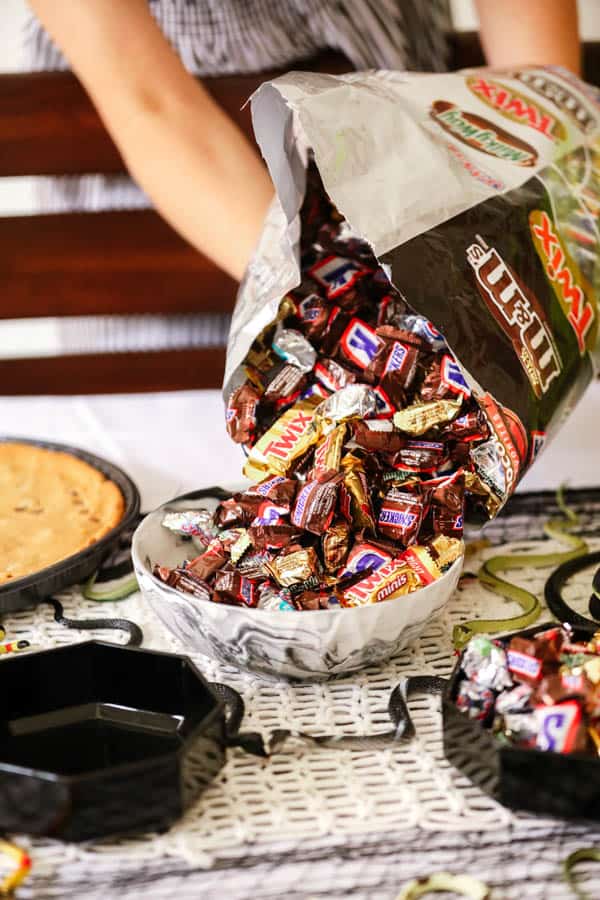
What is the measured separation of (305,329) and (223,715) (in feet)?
1.32

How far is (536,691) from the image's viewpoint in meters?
0.69

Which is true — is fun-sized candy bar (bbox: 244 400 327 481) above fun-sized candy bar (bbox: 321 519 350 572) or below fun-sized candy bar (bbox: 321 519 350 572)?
above

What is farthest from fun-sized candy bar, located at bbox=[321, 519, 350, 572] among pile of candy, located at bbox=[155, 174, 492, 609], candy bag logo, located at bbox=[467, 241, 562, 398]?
candy bag logo, located at bbox=[467, 241, 562, 398]

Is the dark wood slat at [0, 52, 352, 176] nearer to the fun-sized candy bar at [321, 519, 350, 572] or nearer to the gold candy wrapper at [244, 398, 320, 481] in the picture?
the gold candy wrapper at [244, 398, 320, 481]

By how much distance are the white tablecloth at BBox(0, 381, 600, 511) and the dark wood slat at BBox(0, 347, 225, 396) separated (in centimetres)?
53

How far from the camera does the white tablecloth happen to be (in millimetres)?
1283

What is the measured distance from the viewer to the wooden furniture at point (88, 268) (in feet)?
6.49

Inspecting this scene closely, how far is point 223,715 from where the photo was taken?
2.43ft

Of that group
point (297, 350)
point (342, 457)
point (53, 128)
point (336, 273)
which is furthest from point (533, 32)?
point (53, 128)

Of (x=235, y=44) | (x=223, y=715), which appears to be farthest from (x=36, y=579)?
(x=235, y=44)

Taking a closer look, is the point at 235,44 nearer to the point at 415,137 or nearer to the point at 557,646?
the point at 415,137

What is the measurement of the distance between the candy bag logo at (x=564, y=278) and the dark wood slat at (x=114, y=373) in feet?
3.78

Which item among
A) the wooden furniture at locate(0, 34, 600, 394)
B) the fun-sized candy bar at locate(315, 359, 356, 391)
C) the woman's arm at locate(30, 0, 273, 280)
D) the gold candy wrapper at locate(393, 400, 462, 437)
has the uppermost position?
the woman's arm at locate(30, 0, 273, 280)

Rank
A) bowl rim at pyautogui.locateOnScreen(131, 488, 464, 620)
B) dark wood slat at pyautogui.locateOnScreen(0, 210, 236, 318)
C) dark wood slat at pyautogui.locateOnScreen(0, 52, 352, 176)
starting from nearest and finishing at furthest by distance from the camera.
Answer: bowl rim at pyautogui.locateOnScreen(131, 488, 464, 620) → dark wood slat at pyautogui.locateOnScreen(0, 52, 352, 176) → dark wood slat at pyautogui.locateOnScreen(0, 210, 236, 318)
